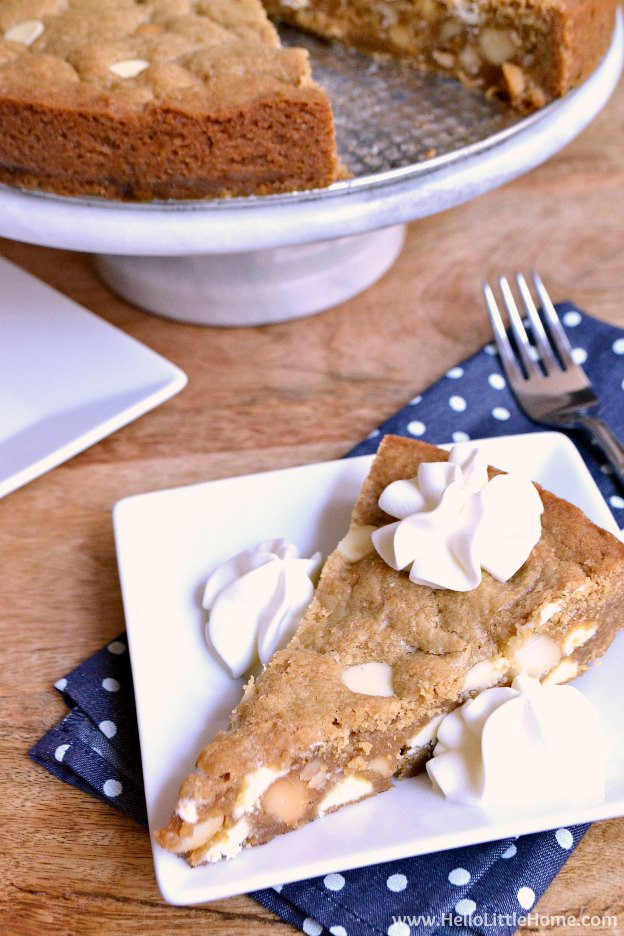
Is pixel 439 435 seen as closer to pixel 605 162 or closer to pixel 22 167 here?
pixel 22 167

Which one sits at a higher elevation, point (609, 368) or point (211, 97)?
point (211, 97)

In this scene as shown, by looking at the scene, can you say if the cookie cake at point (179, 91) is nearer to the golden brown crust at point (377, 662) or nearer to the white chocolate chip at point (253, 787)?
the golden brown crust at point (377, 662)

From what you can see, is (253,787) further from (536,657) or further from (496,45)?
(496,45)

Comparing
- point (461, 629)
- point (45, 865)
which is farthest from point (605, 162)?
point (45, 865)

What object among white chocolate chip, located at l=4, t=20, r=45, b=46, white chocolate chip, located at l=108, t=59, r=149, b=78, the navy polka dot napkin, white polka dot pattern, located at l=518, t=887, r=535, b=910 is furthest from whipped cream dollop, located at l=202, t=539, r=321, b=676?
white chocolate chip, located at l=4, t=20, r=45, b=46

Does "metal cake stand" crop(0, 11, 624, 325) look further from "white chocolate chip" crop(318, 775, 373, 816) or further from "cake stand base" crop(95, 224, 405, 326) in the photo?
"white chocolate chip" crop(318, 775, 373, 816)

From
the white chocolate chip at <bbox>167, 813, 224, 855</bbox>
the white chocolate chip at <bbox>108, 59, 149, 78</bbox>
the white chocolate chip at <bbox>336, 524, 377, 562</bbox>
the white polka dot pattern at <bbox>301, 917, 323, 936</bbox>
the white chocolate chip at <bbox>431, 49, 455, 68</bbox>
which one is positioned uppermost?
the white chocolate chip at <bbox>108, 59, 149, 78</bbox>
